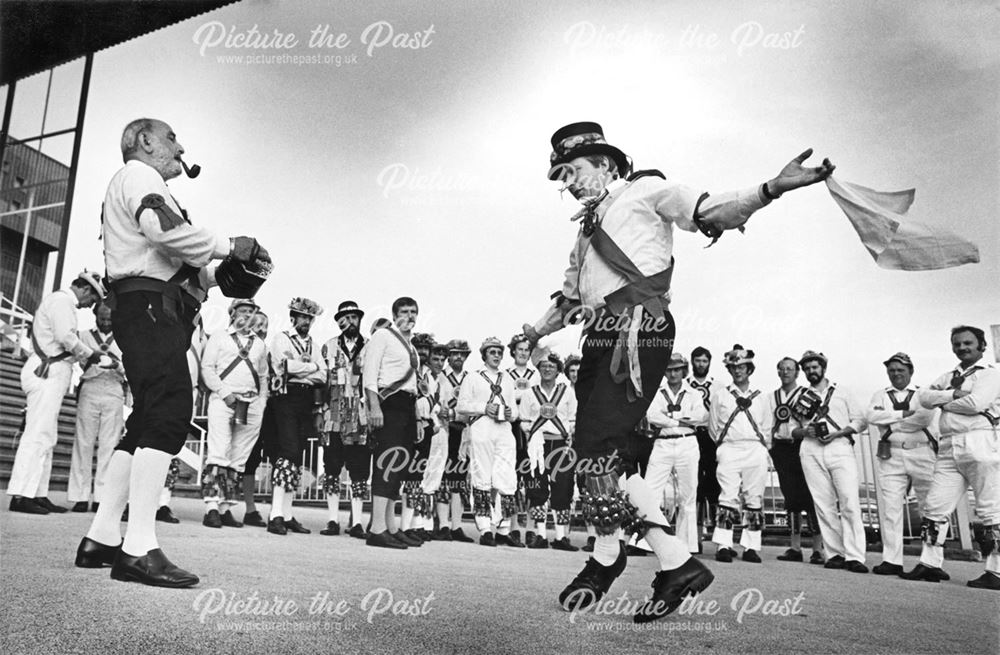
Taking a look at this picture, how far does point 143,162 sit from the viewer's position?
2857 mm

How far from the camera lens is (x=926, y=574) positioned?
4723mm

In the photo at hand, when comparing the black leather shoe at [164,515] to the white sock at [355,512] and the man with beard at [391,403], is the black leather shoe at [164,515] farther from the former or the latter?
the man with beard at [391,403]

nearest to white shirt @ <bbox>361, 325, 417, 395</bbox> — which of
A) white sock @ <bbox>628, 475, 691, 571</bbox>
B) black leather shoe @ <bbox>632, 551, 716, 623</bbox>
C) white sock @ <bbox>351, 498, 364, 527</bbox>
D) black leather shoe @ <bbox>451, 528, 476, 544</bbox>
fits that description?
white sock @ <bbox>351, 498, 364, 527</bbox>

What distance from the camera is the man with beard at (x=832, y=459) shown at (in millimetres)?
5391

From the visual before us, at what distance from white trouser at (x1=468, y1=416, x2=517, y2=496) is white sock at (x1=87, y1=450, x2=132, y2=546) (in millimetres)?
3634

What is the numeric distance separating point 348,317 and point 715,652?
159 inches

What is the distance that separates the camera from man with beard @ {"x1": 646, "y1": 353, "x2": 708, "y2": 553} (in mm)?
5633

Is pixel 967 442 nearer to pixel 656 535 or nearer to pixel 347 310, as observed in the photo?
pixel 656 535

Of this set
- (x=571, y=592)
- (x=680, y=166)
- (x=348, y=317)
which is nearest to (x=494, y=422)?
(x=348, y=317)

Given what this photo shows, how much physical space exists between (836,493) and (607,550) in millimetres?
3758

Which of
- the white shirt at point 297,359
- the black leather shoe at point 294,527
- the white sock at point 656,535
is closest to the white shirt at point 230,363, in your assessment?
the white shirt at point 297,359

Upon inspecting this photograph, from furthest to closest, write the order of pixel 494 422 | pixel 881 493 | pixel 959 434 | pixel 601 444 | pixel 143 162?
pixel 494 422 → pixel 881 493 → pixel 959 434 → pixel 143 162 → pixel 601 444

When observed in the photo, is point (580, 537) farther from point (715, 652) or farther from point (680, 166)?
point (715, 652)

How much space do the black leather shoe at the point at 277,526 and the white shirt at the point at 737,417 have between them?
359 centimetres
